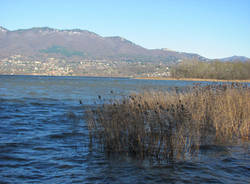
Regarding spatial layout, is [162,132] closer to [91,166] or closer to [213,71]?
[91,166]

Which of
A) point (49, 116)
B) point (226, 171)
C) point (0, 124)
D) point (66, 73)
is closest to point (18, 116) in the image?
point (49, 116)

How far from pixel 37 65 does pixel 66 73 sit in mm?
28851

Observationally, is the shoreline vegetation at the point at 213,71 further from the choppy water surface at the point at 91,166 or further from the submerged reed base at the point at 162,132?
the choppy water surface at the point at 91,166

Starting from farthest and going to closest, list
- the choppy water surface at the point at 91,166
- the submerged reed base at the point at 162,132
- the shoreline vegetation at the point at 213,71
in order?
1. the shoreline vegetation at the point at 213,71
2. the submerged reed base at the point at 162,132
3. the choppy water surface at the point at 91,166

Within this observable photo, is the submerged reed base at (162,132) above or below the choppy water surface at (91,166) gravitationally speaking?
above

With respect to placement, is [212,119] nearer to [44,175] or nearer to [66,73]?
[44,175]

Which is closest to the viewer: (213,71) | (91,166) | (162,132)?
(91,166)

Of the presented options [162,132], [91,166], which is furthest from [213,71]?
[91,166]

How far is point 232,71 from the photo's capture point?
3917 inches

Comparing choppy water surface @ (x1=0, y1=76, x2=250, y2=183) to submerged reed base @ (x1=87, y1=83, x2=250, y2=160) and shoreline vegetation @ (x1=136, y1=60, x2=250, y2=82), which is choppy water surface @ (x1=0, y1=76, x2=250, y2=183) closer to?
→ submerged reed base @ (x1=87, y1=83, x2=250, y2=160)

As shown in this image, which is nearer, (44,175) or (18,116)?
(44,175)

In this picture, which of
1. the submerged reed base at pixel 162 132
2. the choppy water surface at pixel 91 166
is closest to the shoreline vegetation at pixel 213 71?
the submerged reed base at pixel 162 132

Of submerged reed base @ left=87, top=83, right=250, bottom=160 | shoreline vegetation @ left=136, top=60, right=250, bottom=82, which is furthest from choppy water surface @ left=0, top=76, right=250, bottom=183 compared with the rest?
shoreline vegetation @ left=136, top=60, right=250, bottom=82

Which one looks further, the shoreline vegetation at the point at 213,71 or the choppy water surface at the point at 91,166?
the shoreline vegetation at the point at 213,71
